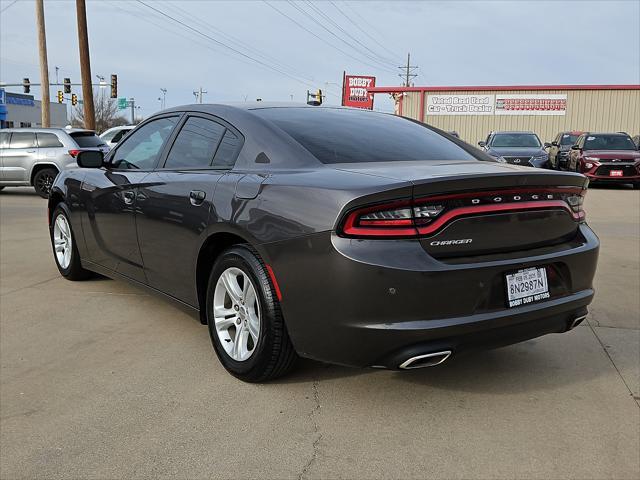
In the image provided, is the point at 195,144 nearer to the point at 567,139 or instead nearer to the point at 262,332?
the point at 262,332

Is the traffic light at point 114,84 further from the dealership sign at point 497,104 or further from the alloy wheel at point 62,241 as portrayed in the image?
the alloy wheel at point 62,241

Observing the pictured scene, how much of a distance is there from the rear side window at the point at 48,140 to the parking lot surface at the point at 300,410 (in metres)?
10.6

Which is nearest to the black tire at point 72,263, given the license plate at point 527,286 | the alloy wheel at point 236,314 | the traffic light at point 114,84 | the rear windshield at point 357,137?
the alloy wheel at point 236,314

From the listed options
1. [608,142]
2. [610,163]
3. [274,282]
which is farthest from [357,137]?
[608,142]

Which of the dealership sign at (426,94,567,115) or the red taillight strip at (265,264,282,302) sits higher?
the dealership sign at (426,94,567,115)

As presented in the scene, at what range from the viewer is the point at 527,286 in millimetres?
2977

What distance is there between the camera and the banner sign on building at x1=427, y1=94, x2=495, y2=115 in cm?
3309

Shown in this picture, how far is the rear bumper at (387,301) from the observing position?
105 inches

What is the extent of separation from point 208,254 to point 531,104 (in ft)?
105

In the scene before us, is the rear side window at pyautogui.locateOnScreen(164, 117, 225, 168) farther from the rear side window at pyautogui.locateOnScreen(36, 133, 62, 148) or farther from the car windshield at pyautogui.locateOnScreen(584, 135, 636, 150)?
the car windshield at pyautogui.locateOnScreen(584, 135, 636, 150)

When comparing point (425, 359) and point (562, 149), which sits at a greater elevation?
point (562, 149)

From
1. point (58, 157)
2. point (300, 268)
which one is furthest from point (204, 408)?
point (58, 157)

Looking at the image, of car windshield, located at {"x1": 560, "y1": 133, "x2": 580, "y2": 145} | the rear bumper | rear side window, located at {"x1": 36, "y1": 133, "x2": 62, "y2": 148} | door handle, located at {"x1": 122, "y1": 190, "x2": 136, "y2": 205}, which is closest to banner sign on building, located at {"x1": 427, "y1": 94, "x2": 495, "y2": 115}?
car windshield, located at {"x1": 560, "y1": 133, "x2": 580, "y2": 145}

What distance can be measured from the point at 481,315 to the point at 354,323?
22.9 inches
